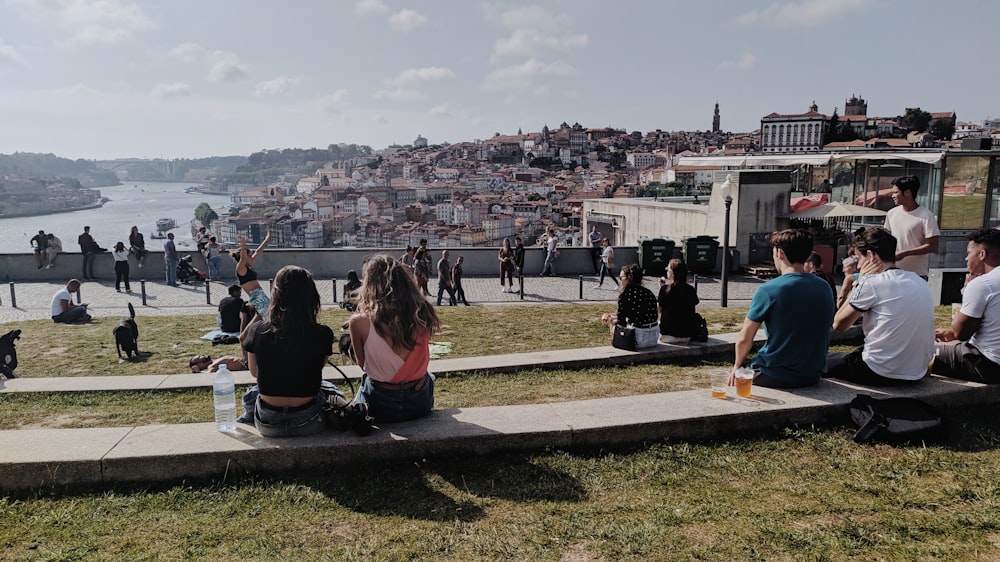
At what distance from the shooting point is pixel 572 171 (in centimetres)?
18688

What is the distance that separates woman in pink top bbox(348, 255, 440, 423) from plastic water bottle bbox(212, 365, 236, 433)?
0.73m

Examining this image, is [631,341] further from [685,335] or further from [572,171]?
[572,171]

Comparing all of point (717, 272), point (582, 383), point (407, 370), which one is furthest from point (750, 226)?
point (407, 370)

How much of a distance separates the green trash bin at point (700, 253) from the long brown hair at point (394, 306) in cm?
1370

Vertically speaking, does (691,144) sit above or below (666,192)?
above

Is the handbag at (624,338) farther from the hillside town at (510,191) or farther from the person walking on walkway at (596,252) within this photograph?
the hillside town at (510,191)

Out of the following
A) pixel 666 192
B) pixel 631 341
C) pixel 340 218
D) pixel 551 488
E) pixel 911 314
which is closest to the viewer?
pixel 551 488

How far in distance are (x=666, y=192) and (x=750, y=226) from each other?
52531 mm

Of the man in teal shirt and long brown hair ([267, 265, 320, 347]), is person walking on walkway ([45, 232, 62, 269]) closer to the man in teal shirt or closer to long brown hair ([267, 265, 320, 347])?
long brown hair ([267, 265, 320, 347])

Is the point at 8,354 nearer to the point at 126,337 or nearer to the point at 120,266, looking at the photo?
the point at 126,337

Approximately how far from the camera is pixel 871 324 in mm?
4195

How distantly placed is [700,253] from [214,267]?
11.8 metres

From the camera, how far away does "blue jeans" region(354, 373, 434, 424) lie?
373 cm

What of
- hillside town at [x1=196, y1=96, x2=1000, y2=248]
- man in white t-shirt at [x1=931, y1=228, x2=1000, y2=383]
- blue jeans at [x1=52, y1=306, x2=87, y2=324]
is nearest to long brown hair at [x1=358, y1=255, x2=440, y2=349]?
man in white t-shirt at [x1=931, y1=228, x2=1000, y2=383]
